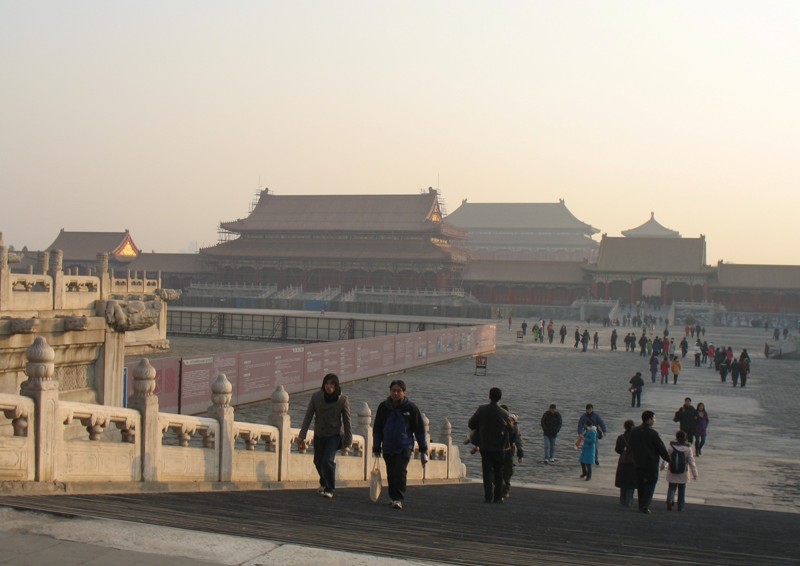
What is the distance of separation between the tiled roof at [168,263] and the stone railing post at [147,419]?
78763mm

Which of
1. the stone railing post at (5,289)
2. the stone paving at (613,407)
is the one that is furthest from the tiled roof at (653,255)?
the stone railing post at (5,289)

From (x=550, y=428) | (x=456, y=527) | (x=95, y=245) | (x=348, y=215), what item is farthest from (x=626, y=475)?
(x=95, y=245)

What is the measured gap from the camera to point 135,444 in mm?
8758

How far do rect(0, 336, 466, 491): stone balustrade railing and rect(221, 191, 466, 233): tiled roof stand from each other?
71.5 m

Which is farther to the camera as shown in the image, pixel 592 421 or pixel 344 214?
pixel 344 214

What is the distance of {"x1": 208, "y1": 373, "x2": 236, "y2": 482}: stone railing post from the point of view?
993cm

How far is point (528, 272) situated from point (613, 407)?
52922 millimetres

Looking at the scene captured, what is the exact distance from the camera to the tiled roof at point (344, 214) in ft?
276

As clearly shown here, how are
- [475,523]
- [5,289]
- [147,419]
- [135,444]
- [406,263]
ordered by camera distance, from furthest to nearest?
[406,263]
[5,289]
[147,419]
[135,444]
[475,523]

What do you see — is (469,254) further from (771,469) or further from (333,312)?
(771,469)

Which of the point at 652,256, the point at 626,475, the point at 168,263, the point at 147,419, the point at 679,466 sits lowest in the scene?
the point at 626,475

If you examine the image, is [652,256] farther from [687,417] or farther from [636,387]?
[687,417]

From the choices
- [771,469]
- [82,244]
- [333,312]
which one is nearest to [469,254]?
[333,312]

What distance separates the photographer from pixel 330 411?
30.2 feet
